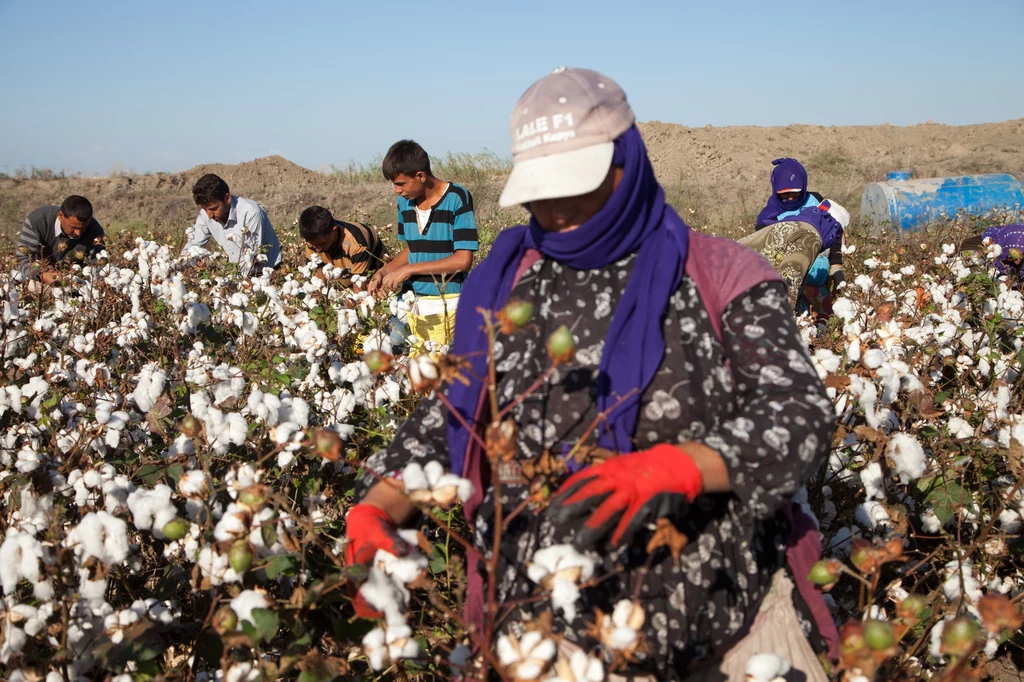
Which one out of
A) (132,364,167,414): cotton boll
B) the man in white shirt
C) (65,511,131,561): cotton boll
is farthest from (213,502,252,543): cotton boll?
the man in white shirt

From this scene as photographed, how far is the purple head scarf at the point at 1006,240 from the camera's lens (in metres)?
3.61

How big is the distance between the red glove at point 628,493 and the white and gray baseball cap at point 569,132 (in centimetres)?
39

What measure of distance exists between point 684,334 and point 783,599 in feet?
1.46

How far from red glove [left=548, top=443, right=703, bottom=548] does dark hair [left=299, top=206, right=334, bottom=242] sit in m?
3.41

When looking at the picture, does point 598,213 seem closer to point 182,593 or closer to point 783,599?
point 783,599

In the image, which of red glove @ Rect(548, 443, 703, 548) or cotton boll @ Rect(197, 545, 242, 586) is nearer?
red glove @ Rect(548, 443, 703, 548)

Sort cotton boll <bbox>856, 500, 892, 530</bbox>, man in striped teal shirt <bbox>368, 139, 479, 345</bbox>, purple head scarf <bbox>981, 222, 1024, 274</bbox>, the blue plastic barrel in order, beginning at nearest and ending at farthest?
cotton boll <bbox>856, 500, 892, 530</bbox> → purple head scarf <bbox>981, 222, 1024, 274</bbox> → man in striped teal shirt <bbox>368, 139, 479, 345</bbox> → the blue plastic barrel

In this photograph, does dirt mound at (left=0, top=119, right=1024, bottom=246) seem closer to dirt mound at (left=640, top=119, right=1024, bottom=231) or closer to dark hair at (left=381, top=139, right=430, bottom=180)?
dirt mound at (left=640, top=119, right=1024, bottom=231)

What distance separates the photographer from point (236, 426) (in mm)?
1714

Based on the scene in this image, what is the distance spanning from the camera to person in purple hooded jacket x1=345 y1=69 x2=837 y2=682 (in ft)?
3.63

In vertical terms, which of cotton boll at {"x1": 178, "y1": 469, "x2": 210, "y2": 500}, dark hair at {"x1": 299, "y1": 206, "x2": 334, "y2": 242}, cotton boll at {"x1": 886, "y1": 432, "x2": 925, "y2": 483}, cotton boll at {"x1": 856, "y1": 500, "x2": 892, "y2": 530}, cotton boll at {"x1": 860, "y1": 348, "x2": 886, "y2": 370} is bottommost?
cotton boll at {"x1": 856, "y1": 500, "x2": 892, "y2": 530}

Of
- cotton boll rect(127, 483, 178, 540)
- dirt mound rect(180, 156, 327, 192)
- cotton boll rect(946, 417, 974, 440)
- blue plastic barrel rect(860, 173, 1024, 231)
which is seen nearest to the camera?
cotton boll rect(127, 483, 178, 540)

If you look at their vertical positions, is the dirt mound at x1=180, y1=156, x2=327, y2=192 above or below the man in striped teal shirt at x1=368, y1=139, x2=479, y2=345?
above

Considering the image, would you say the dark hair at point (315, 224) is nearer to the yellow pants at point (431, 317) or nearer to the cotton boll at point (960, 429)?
the yellow pants at point (431, 317)
